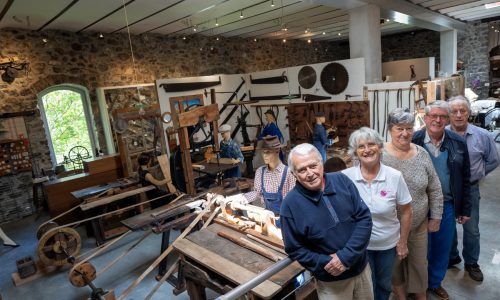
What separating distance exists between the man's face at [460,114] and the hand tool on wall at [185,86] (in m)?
6.21

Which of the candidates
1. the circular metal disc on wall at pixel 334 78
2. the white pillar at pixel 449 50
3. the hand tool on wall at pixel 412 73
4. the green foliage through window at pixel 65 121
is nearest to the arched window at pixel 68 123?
the green foliage through window at pixel 65 121

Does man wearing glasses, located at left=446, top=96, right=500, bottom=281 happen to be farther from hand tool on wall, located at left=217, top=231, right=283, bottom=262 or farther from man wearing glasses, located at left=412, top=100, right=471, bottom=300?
hand tool on wall, located at left=217, top=231, right=283, bottom=262

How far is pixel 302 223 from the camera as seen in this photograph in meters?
1.65

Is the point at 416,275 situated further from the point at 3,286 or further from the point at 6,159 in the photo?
the point at 6,159

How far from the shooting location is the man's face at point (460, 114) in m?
2.83

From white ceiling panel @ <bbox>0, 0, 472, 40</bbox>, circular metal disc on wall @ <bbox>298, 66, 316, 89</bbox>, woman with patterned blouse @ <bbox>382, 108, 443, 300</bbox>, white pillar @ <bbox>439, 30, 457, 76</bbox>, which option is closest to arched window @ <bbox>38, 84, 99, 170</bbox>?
white ceiling panel @ <bbox>0, 0, 472, 40</bbox>

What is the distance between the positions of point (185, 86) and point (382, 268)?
6.79 metres

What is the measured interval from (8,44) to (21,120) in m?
1.46

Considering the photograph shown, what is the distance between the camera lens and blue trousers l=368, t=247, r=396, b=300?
6.84 ft

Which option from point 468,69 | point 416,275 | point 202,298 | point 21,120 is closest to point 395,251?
point 416,275

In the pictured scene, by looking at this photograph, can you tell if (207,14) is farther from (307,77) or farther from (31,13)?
(31,13)

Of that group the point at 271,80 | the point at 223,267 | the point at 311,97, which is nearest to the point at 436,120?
the point at 223,267

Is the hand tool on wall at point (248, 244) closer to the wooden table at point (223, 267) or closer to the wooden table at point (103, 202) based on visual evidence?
the wooden table at point (223, 267)

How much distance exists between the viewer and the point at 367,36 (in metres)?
6.02
